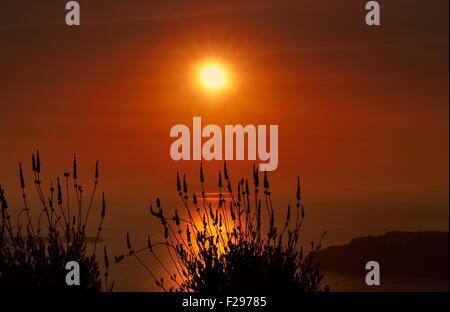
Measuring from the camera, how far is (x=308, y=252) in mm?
4418

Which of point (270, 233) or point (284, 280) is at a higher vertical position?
point (270, 233)

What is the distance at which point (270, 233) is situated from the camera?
4391 millimetres

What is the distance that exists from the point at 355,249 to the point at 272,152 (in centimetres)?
3882
